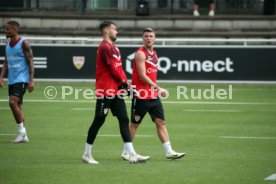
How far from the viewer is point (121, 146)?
14242 mm

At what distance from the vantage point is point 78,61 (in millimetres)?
26641

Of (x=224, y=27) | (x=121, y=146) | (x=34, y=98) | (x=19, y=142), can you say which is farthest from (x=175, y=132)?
(x=224, y=27)

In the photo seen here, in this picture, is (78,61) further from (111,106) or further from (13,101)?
(111,106)

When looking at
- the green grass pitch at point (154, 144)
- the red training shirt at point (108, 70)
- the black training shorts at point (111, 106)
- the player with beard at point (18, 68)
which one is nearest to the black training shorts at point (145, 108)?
the black training shorts at point (111, 106)

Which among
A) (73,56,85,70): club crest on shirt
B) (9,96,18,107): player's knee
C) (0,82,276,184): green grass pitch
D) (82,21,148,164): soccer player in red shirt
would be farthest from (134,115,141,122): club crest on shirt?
(73,56,85,70): club crest on shirt

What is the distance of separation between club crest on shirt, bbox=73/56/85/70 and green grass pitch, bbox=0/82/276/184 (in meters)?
3.23

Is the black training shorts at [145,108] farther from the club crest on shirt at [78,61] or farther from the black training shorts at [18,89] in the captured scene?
the club crest on shirt at [78,61]

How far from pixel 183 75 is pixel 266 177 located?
1533 centimetres

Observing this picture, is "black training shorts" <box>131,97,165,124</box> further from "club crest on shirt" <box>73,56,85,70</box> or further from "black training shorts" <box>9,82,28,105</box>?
"club crest on shirt" <box>73,56,85,70</box>

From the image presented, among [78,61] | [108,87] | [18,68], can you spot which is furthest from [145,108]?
[78,61]

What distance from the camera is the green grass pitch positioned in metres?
11.1

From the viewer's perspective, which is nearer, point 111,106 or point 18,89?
point 111,106

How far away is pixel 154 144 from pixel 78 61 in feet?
41.0

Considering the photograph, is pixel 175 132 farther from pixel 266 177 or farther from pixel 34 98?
pixel 34 98
